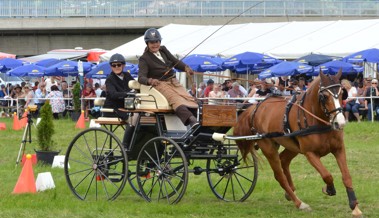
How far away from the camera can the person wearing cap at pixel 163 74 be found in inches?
515

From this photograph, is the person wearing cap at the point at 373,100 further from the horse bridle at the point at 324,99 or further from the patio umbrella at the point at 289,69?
the horse bridle at the point at 324,99

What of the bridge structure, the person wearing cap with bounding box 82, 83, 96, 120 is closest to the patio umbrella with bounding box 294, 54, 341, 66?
the person wearing cap with bounding box 82, 83, 96, 120

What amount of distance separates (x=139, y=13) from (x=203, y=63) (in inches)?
1037

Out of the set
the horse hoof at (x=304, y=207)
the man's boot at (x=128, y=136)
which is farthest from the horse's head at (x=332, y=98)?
the man's boot at (x=128, y=136)

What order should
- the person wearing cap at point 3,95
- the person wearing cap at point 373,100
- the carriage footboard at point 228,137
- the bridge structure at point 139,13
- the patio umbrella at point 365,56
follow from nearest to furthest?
the carriage footboard at point 228,137 → the person wearing cap at point 373,100 → the patio umbrella at point 365,56 → the person wearing cap at point 3,95 → the bridge structure at point 139,13

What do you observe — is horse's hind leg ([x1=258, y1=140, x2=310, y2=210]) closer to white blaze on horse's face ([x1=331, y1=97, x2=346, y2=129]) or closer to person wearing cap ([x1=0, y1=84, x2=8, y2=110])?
white blaze on horse's face ([x1=331, y1=97, x2=346, y2=129])

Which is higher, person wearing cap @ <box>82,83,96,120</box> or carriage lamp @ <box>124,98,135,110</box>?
carriage lamp @ <box>124,98,135,110</box>

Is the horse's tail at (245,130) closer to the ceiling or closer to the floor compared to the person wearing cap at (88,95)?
closer to the ceiling

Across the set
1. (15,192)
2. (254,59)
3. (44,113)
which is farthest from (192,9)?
(15,192)

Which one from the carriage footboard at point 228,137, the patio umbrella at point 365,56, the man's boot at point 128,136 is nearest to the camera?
the carriage footboard at point 228,137

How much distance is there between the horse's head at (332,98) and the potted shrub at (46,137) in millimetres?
7472

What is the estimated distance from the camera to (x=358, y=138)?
931 inches

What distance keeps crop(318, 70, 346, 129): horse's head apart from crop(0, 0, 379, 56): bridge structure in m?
42.7

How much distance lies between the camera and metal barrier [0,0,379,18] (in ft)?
182
